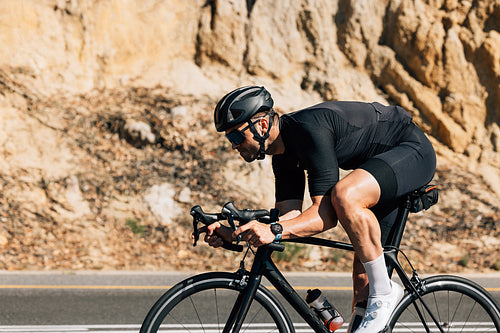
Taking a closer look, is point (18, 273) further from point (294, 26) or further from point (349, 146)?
point (294, 26)

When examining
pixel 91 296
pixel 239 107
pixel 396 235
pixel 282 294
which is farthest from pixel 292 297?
pixel 91 296

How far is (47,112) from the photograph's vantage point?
11672mm

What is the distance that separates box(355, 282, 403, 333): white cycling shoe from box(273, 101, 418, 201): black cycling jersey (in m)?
0.71

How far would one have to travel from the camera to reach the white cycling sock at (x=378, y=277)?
3.15 metres

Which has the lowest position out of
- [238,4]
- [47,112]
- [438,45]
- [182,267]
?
[182,267]

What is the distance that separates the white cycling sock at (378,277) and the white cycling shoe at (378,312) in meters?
0.03

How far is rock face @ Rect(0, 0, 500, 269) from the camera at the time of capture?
1038 cm

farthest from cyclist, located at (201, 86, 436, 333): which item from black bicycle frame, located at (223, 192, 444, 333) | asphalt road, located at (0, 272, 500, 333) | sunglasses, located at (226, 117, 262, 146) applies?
asphalt road, located at (0, 272, 500, 333)

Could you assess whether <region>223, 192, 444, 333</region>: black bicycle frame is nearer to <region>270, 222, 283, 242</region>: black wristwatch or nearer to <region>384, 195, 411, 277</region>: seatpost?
<region>384, 195, 411, 277</region>: seatpost

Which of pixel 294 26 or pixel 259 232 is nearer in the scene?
pixel 259 232

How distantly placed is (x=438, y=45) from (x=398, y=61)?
990 millimetres

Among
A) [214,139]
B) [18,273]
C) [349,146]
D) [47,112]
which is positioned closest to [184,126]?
[214,139]

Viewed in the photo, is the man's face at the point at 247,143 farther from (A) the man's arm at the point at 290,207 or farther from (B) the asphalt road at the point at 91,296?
(B) the asphalt road at the point at 91,296

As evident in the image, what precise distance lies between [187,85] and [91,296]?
314 inches
